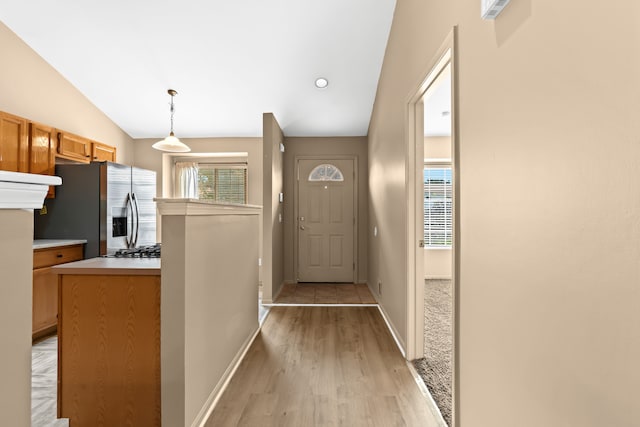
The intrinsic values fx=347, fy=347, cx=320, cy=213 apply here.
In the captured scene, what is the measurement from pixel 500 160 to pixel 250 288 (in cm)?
257

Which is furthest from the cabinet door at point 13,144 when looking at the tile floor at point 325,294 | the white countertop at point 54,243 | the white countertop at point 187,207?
the tile floor at point 325,294

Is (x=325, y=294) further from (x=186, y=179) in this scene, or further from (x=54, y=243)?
(x=54, y=243)

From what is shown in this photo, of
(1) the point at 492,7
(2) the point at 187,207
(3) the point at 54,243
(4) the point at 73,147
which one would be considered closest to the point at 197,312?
(2) the point at 187,207

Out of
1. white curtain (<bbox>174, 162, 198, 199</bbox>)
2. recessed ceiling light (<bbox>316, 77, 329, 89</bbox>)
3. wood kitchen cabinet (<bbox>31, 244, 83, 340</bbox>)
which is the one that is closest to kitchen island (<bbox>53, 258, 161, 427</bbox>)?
wood kitchen cabinet (<bbox>31, 244, 83, 340</bbox>)

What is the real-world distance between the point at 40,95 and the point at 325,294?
4.21 metres

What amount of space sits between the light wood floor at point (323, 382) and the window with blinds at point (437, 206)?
112 inches

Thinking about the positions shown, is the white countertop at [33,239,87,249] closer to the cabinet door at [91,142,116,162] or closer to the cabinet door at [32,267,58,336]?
the cabinet door at [32,267,58,336]

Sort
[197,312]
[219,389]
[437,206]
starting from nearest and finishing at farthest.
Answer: [197,312] → [219,389] → [437,206]

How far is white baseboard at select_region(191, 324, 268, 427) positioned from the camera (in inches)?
75.9

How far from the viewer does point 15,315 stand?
2.54 ft

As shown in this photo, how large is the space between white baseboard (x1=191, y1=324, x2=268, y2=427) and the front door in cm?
273

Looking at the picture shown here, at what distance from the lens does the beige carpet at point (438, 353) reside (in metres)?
2.22

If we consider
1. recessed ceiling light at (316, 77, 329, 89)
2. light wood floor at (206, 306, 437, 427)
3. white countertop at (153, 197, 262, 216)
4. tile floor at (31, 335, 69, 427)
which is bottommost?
tile floor at (31, 335, 69, 427)

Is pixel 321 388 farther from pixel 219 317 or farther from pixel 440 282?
pixel 440 282
